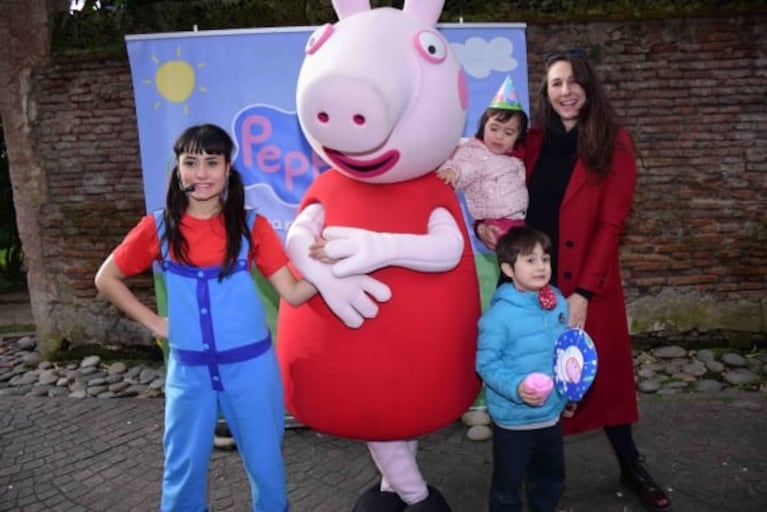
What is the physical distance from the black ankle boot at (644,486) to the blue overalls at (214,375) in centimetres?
163

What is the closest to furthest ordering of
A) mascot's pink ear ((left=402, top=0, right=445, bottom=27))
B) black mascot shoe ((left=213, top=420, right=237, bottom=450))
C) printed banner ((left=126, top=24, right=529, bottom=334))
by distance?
mascot's pink ear ((left=402, top=0, right=445, bottom=27)), printed banner ((left=126, top=24, right=529, bottom=334)), black mascot shoe ((left=213, top=420, right=237, bottom=450))

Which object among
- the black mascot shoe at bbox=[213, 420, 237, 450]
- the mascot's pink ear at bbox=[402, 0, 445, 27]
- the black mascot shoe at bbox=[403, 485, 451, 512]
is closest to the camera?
the mascot's pink ear at bbox=[402, 0, 445, 27]

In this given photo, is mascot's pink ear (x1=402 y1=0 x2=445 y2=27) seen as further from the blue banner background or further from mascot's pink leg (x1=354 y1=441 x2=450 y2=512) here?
mascot's pink leg (x1=354 y1=441 x2=450 y2=512)

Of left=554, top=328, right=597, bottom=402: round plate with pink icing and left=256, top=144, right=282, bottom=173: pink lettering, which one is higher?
left=256, top=144, right=282, bottom=173: pink lettering

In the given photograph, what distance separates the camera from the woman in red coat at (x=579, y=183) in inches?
99.7

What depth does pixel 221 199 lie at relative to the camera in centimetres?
238

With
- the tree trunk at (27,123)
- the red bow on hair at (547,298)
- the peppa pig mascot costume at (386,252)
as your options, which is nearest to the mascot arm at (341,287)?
the peppa pig mascot costume at (386,252)

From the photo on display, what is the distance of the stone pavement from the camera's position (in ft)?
10.6

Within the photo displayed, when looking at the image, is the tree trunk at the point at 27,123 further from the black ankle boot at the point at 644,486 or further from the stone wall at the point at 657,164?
the black ankle boot at the point at 644,486

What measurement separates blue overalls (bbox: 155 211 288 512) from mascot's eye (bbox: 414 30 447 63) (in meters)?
0.81

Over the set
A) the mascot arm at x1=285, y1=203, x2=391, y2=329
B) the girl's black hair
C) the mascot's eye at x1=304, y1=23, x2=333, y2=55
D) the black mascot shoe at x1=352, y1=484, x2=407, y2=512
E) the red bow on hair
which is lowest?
the black mascot shoe at x1=352, y1=484, x2=407, y2=512

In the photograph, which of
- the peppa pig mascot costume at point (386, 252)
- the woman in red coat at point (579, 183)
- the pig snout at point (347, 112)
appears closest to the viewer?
the pig snout at point (347, 112)

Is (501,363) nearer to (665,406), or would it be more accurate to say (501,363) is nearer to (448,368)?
(448,368)

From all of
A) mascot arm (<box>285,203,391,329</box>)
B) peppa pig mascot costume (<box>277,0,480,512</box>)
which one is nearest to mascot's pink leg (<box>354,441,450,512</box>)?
peppa pig mascot costume (<box>277,0,480,512</box>)
